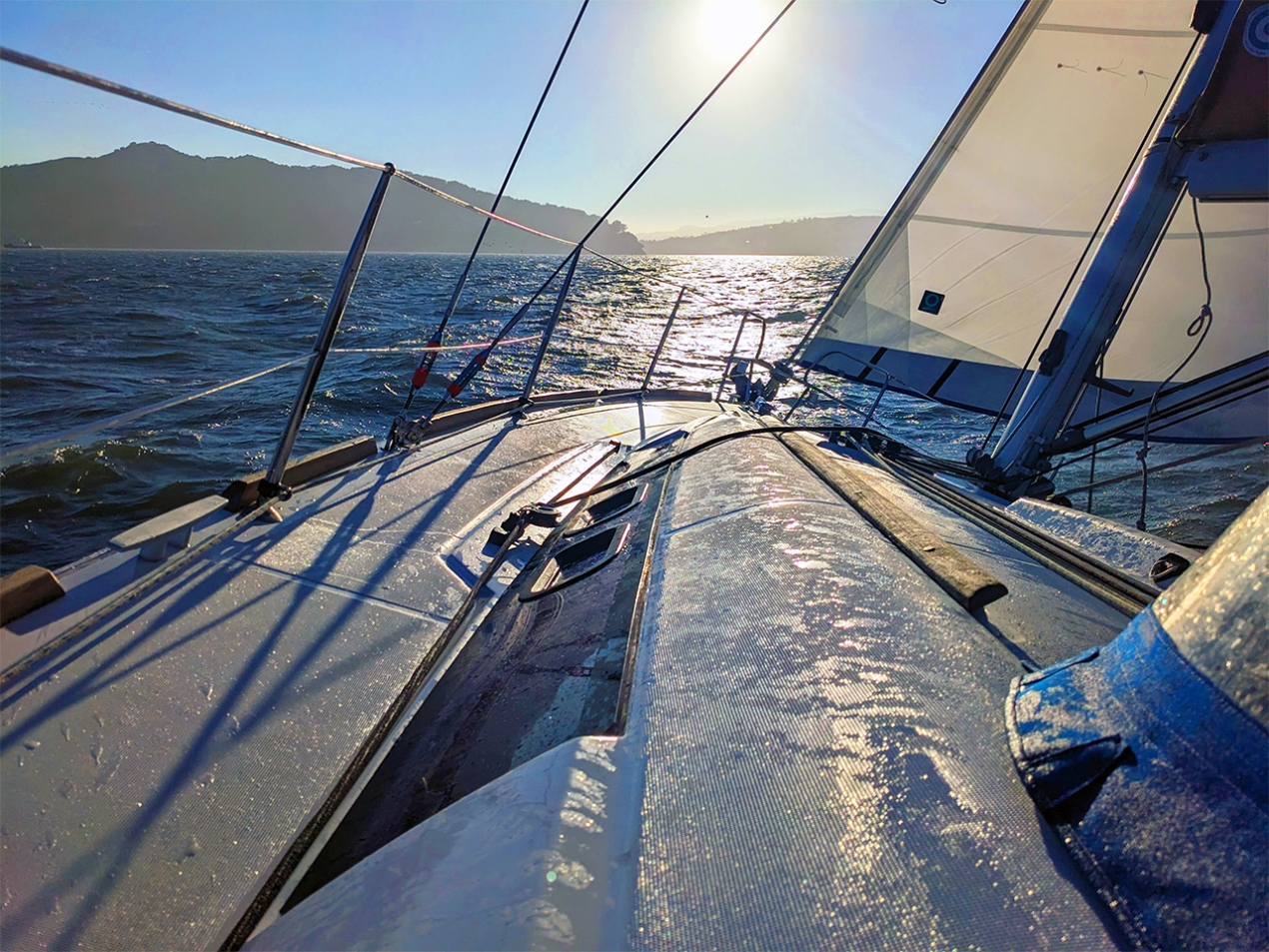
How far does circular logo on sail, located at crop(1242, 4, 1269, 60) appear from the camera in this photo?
9.08 ft

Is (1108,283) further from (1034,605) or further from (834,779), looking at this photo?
(834,779)

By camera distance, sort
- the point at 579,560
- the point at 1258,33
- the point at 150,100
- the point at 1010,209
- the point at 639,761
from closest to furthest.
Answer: the point at 639,761 < the point at 150,100 < the point at 579,560 < the point at 1258,33 < the point at 1010,209

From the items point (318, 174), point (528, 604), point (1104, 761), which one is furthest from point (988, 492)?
point (318, 174)

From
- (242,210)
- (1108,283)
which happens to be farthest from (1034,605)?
(242,210)

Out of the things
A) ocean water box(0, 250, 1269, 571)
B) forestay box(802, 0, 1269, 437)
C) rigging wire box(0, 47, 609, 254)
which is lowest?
ocean water box(0, 250, 1269, 571)

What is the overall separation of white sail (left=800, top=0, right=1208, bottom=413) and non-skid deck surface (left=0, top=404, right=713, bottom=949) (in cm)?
522

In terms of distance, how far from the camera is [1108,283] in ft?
10.5

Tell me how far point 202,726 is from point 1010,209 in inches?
267

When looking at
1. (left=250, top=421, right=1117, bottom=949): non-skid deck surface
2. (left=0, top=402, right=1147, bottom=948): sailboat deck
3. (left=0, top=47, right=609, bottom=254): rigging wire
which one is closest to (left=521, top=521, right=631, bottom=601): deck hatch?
(left=0, top=402, right=1147, bottom=948): sailboat deck

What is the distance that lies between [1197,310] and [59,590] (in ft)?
24.2

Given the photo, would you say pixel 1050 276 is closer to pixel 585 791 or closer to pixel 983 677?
pixel 983 677

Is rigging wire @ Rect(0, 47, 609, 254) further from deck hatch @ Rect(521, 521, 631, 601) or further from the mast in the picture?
the mast

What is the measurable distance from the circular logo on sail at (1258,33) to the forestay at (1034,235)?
202 cm

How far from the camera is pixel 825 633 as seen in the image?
116cm
